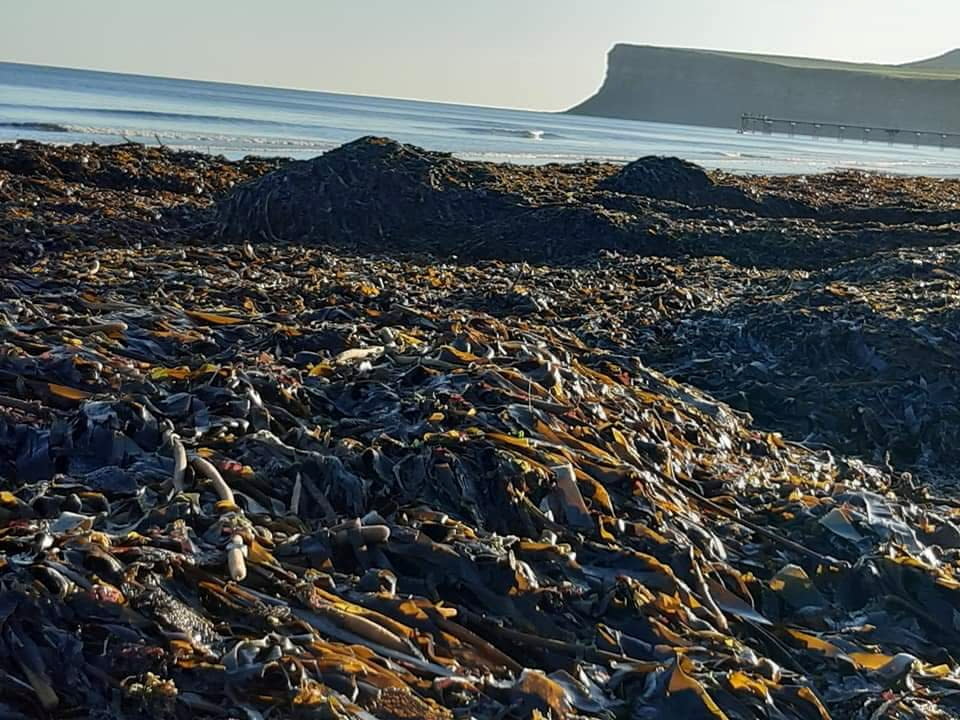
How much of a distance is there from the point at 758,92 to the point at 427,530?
11546 cm

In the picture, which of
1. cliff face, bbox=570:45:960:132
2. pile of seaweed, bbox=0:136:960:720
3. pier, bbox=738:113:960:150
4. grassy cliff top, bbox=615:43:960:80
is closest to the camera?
pile of seaweed, bbox=0:136:960:720

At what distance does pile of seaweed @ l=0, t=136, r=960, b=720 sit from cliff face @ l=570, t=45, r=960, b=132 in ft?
321

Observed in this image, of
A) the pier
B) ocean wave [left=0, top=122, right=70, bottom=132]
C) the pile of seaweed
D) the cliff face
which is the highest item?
the cliff face

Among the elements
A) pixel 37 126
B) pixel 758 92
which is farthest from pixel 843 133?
pixel 37 126

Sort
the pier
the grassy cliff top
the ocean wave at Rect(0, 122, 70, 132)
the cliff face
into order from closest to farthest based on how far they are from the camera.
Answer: the ocean wave at Rect(0, 122, 70, 132) < the pier < the cliff face < the grassy cliff top

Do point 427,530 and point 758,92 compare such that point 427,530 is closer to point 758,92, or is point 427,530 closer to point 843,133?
point 843,133

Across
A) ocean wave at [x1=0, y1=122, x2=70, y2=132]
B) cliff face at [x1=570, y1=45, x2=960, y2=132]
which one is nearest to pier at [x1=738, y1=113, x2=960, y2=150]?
cliff face at [x1=570, y1=45, x2=960, y2=132]

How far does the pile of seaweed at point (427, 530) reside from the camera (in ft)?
5.50

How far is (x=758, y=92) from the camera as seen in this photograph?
108 meters

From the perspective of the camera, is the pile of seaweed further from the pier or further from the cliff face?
the cliff face

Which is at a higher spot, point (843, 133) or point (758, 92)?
point (758, 92)

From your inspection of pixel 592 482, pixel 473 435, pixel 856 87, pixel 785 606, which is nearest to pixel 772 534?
pixel 785 606

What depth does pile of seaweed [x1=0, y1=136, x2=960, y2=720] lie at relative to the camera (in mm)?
1676

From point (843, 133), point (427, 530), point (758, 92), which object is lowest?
point (427, 530)
